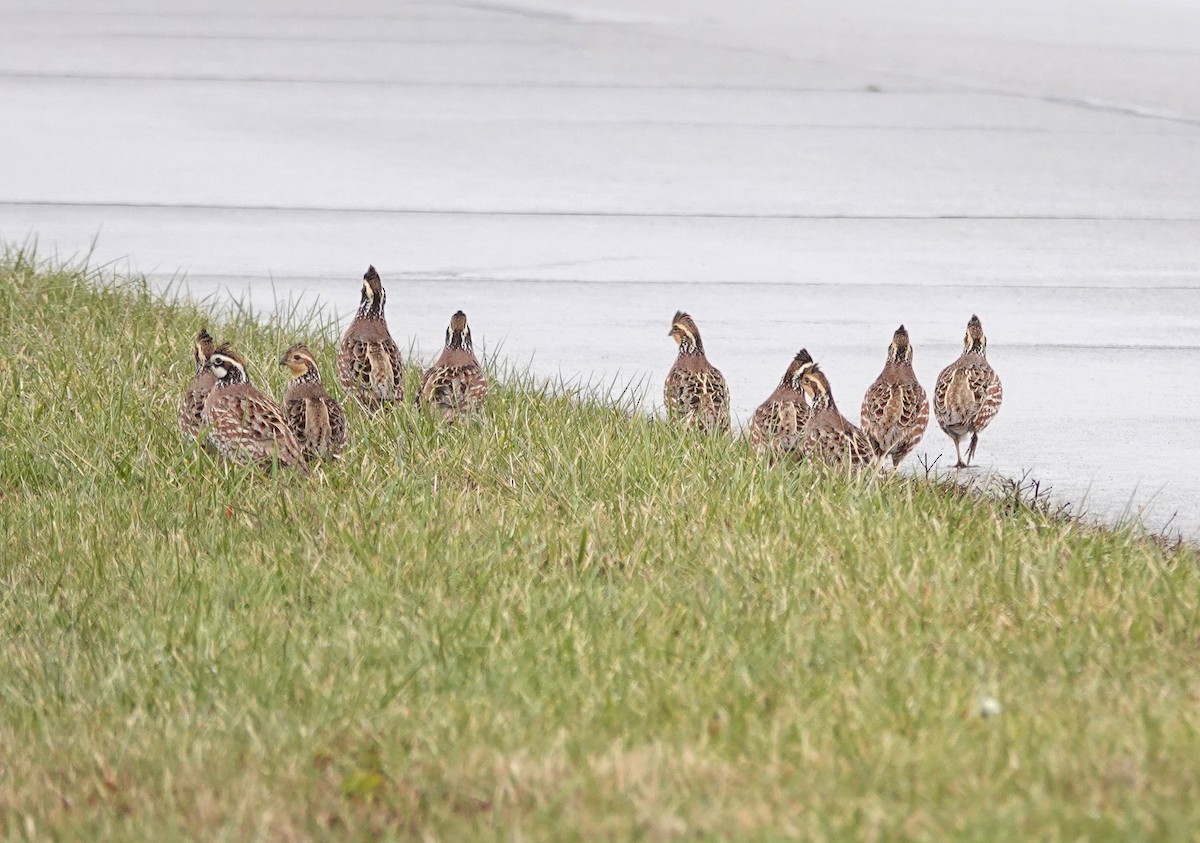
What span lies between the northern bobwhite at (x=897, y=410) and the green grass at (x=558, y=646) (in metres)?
0.29

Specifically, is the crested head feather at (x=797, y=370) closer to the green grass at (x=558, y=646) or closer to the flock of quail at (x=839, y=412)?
the flock of quail at (x=839, y=412)

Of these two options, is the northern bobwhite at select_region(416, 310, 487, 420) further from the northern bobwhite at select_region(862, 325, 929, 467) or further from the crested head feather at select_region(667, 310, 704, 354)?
the northern bobwhite at select_region(862, 325, 929, 467)

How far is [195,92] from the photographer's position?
56.6ft

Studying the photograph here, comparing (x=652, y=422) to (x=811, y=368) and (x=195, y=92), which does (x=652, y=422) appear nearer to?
(x=811, y=368)

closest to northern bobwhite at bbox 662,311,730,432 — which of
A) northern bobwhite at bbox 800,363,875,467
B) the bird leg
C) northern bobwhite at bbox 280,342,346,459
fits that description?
northern bobwhite at bbox 800,363,875,467

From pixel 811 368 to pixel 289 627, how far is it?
254cm

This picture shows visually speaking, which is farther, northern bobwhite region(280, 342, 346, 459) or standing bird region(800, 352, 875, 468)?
standing bird region(800, 352, 875, 468)

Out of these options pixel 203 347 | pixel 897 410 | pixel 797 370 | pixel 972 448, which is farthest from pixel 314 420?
pixel 972 448

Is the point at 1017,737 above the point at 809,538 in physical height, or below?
below

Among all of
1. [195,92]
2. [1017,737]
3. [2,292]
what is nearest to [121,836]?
[1017,737]

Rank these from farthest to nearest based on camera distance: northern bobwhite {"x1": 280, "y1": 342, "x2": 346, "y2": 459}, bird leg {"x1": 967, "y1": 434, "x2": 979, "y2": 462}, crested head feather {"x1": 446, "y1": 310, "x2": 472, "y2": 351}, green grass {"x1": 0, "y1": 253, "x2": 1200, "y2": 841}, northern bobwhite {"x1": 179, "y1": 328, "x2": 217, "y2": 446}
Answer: bird leg {"x1": 967, "y1": 434, "x2": 979, "y2": 462}
crested head feather {"x1": 446, "y1": 310, "x2": 472, "y2": 351}
northern bobwhite {"x1": 179, "y1": 328, "x2": 217, "y2": 446}
northern bobwhite {"x1": 280, "y1": 342, "x2": 346, "y2": 459}
green grass {"x1": 0, "y1": 253, "x2": 1200, "y2": 841}

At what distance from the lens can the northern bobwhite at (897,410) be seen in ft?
23.6

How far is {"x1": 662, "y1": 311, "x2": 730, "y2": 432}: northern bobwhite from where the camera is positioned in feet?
24.1

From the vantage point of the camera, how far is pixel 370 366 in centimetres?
740
